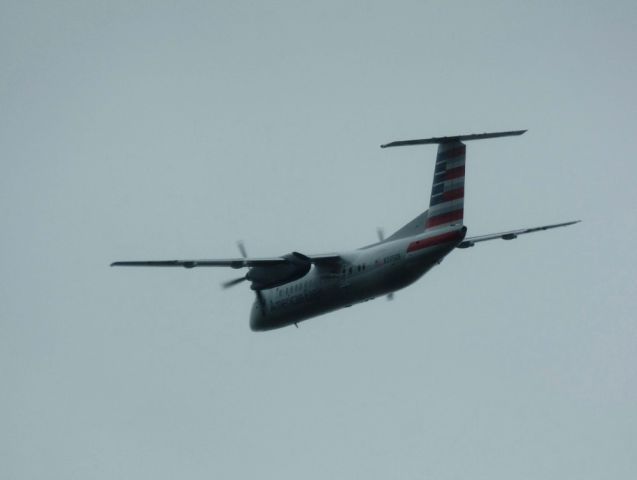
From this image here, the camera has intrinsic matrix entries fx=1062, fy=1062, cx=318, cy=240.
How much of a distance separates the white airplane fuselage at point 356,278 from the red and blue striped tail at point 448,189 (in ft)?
2.00

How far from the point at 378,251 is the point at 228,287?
401 inches

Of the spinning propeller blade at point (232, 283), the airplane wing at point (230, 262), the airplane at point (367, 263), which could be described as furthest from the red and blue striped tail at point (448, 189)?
the spinning propeller blade at point (232, 283)

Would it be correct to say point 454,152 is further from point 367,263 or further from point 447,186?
point 367,263

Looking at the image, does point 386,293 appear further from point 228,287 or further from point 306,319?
point 228,287

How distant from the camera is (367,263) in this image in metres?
50.0

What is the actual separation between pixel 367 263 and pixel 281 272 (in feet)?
17.6

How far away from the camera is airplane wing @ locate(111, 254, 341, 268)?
51.1 meters

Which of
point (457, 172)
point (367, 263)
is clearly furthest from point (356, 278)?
point (457, 172)

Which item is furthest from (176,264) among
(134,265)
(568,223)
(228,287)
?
(568,223)

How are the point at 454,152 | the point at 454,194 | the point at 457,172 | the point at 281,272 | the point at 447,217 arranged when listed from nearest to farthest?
the point at 447,217 < the point at 454,194 < the point at 457,172 < the point at 454,152 < the point at 281,272

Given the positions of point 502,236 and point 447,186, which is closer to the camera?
point 447,186

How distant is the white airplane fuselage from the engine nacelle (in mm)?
1006

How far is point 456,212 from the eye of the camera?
4778 cm

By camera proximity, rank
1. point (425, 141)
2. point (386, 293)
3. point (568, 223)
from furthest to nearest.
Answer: point (568, 223) < point (386, 293) < point (425, 141)
